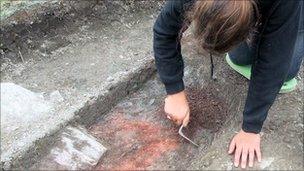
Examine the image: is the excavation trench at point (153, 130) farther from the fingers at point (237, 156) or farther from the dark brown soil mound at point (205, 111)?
the fingers at point (237, 156)

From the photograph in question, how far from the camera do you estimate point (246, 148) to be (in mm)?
2070

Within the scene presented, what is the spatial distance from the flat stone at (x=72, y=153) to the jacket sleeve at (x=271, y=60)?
0.67 meters

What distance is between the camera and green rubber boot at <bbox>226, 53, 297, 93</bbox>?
239 centimetres

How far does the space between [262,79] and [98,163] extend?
0.82 meters

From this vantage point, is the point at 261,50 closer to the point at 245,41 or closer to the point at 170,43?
the point at 245,41

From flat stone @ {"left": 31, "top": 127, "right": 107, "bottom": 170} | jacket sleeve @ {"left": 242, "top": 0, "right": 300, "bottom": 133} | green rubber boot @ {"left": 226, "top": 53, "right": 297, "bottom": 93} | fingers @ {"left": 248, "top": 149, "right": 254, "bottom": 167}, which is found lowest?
fingers @ {"left": 248, "top": 149, "right": 254, "bottom": 167}

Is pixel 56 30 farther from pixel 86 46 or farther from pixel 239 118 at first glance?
pixel 239 118

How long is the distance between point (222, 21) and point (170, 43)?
0.50m

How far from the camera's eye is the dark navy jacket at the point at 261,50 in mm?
1692

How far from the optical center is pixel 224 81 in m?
2.50

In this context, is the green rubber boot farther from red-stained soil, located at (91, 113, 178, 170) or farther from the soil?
red-stained soil, located at (91, 113, 178, 170)

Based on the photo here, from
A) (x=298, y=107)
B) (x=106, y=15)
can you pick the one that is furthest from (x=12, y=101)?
(x=298, y=107)

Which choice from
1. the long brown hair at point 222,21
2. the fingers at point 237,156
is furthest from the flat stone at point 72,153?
the long brown hair at point 222,21

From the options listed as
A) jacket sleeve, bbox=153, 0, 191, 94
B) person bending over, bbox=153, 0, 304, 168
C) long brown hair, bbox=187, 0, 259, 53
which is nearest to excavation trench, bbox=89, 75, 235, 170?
person bending over, bbox=153, 0, 304, 168
